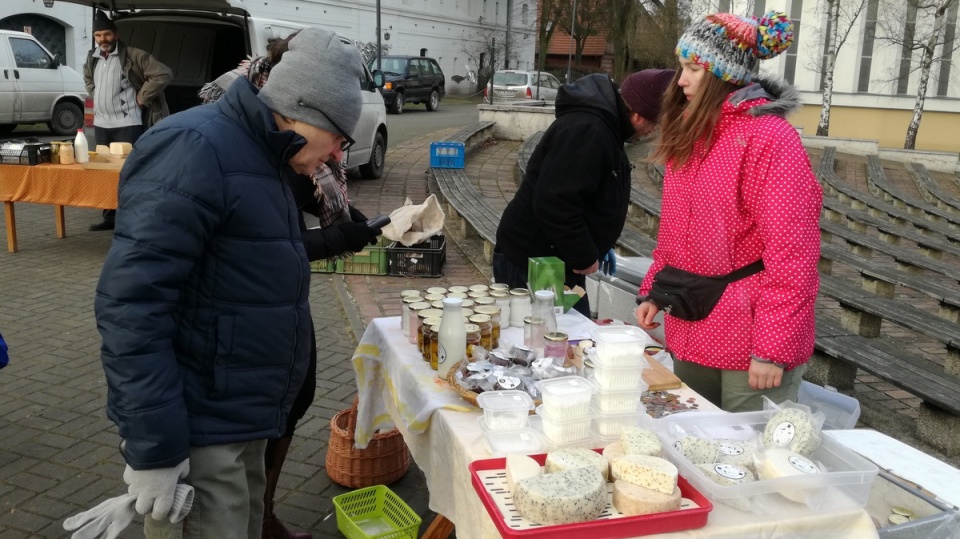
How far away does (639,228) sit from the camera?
970 centimetres

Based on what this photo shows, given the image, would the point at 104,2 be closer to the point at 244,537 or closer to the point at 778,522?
the point at 244,537

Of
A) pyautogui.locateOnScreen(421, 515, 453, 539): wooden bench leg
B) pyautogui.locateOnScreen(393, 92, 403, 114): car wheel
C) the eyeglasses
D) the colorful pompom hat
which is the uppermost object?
pyautogui.locateOnScreen(393, 92, 403, 114): car wheel

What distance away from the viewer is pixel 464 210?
873 cm

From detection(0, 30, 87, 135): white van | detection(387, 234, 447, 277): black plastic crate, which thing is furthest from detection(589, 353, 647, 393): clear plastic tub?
detection(0, 30, 87, 135): white van

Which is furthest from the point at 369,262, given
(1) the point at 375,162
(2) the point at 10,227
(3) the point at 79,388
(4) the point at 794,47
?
(4) the point at 794,47

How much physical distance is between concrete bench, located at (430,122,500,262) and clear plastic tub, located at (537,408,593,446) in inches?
178

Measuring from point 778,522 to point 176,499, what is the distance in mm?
1498

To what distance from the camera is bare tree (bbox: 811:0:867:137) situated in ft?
56.3

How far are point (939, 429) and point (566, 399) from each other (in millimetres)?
3029

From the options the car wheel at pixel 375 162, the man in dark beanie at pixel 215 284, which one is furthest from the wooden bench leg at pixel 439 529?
the car wheel at pixel 375 162

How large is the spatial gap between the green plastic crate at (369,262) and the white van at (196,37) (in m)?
1.94

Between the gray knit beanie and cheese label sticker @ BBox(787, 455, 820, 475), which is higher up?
the gray knit beanie

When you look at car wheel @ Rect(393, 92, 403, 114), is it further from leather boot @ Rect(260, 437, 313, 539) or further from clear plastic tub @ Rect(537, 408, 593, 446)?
clear plastic tub @ Rect(537, 408, 593, 446)

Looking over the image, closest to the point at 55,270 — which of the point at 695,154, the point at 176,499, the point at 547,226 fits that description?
the point at 547,226
